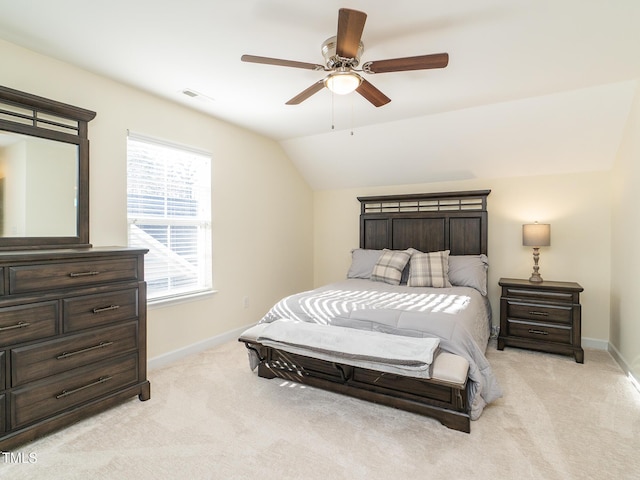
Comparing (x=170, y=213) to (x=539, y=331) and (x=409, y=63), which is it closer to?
(x=409, y=63)

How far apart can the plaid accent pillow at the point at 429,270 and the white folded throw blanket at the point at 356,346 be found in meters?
1.44

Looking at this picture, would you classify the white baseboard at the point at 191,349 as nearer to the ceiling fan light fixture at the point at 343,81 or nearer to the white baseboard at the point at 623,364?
the ceiling fan light fixture at the point at 343,81

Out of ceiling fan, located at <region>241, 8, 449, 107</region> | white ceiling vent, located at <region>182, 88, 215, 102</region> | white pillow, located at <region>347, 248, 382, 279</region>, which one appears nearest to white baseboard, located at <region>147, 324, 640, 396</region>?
white pillow, located at <region>347, 248, 382, 279</region>

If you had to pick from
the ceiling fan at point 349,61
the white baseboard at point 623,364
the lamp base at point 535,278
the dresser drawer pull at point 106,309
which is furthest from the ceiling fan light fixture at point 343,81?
the white baseboard at point 623,364

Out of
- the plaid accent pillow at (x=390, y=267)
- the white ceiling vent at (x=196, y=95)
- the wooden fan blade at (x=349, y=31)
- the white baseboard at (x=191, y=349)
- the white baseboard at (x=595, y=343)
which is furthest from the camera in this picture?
Answer: the plaid accent pillow at (x=390, y=267)

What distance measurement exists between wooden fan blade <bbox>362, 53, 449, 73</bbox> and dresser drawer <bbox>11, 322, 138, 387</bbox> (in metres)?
2.36

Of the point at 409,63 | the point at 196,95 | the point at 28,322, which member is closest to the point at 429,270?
the point at 409,63

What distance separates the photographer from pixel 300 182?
16.6 ft

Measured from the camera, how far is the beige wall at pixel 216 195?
8.45 ft

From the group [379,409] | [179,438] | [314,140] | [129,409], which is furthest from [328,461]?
[314,140]

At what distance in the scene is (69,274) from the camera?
206cm

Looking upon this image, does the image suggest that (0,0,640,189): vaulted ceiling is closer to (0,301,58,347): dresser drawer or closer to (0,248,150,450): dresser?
(0,248,150,450): dresser

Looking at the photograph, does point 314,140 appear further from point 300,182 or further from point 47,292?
point 47,292

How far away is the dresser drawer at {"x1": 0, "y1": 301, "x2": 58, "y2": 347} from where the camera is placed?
181cm
